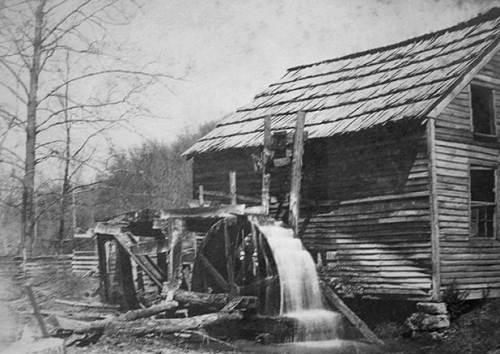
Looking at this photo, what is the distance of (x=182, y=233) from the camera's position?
11.1 metres

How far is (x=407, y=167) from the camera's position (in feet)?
36.2

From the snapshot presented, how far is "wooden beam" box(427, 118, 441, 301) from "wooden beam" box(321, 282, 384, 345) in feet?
4.29

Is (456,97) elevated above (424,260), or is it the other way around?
(456,97)

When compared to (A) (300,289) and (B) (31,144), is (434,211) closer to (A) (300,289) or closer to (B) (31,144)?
(A) (300,289)

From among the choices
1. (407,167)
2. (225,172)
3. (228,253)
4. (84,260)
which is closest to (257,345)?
(228,253)

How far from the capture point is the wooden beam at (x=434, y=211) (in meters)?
10.4

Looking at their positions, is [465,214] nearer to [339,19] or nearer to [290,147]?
[290,147]

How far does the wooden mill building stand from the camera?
10719 mm

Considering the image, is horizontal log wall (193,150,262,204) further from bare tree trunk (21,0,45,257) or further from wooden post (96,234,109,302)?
bare tree trunk (21,0,45,257)

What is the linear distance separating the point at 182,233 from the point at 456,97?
218 inches

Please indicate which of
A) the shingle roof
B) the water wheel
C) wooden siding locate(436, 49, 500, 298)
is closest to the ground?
wooden siding locate(436, 49, 500, 298)

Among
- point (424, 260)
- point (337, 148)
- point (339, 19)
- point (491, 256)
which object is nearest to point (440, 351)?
point (424, 260)

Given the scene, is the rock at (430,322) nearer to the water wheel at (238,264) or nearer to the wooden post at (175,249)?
the water wheel at (238,264)

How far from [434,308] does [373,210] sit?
6.89 ft
